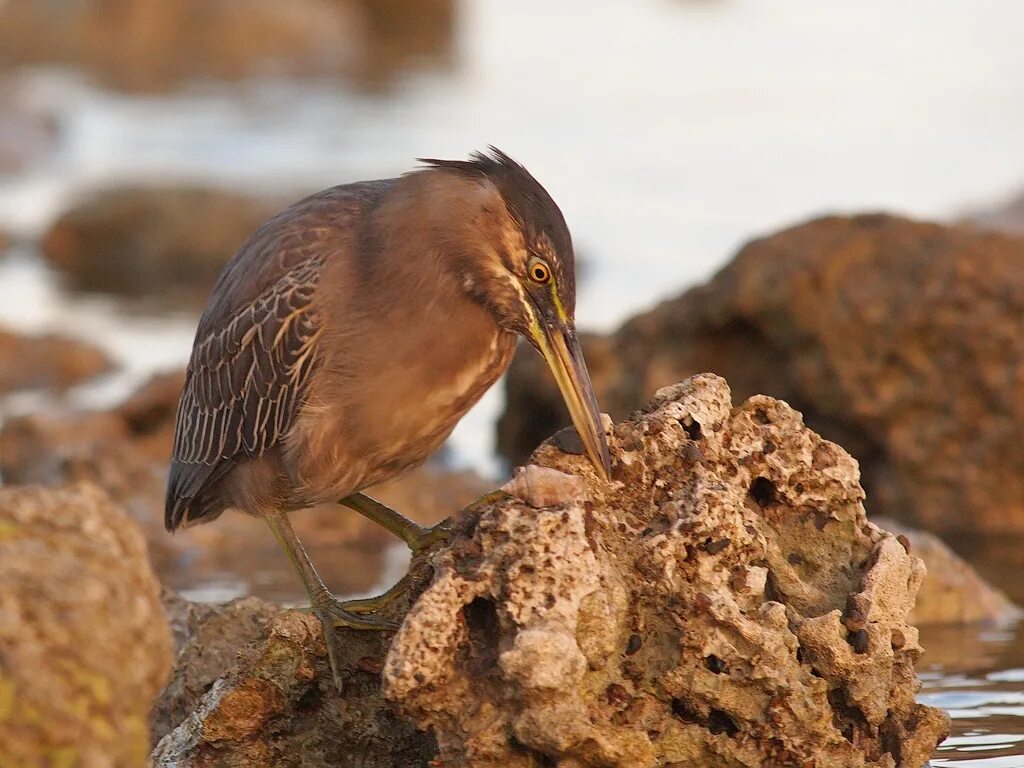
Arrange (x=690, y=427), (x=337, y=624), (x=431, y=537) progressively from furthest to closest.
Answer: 1. (x=431, y=537)
2. (x=337, y=624)
3. (x=690, y=427)

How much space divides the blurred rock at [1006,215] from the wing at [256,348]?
931 centimetres

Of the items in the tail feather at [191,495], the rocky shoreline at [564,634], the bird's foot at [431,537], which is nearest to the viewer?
the rocky shoreline at [564,634]

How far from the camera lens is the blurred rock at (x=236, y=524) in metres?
8.49

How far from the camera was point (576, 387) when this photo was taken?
5.03m

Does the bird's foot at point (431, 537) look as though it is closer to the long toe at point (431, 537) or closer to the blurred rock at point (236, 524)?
the long toe at point (431, 537)

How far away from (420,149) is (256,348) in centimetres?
1560

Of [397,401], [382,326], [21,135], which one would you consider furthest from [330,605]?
[21,135]

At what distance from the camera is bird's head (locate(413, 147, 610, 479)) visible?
5168mm

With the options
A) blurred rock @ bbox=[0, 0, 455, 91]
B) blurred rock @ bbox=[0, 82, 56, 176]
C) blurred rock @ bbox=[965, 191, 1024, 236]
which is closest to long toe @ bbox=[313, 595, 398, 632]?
blurred rock @ bbox=[965, 191, 1024, 236]

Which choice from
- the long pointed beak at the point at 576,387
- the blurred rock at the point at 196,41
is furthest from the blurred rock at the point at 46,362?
the blurred rock at the point at 196,41

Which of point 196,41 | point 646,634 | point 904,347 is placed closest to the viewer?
point 646,634

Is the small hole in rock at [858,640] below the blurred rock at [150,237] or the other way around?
the other way around

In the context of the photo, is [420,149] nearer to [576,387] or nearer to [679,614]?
[576,387]

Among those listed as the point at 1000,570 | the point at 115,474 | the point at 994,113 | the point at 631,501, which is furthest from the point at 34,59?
the point at 631,501
